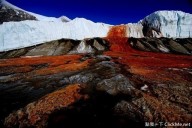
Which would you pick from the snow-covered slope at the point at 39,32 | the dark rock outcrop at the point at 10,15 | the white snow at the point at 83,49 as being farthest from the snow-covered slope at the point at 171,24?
the dark rock outcrop at the point at 10,15

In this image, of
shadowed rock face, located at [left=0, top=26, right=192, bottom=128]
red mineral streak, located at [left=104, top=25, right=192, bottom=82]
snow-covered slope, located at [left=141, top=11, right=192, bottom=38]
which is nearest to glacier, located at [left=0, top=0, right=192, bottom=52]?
snow-covered slope, located at [left=141, top=11, right=192, bottom=38]

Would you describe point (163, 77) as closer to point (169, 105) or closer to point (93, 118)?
point (169, 105)

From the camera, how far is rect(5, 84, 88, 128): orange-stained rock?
9438 mm

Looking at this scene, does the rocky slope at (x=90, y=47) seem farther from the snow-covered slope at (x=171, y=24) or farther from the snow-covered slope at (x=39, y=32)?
the snow-covered slope at (x=171, y=24)

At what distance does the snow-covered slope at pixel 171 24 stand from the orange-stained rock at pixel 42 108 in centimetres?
4320

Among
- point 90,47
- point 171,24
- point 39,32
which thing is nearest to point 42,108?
point 90,47

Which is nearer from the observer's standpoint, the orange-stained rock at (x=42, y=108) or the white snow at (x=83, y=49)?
the orange-stained rock at (x=42, y=108)

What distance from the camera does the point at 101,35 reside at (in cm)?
5262

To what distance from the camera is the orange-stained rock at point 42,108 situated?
9438 millimetres

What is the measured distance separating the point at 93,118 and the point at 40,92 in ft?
18.2

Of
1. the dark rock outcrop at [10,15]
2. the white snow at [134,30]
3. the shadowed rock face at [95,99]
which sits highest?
the dark rock outcrop at [10,15]

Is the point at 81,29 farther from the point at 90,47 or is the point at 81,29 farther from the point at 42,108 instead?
the point at 42,108

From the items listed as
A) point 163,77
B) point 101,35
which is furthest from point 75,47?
point 163,77

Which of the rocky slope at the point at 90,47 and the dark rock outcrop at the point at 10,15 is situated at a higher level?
the dark rock outcrop at the point at 10,15
